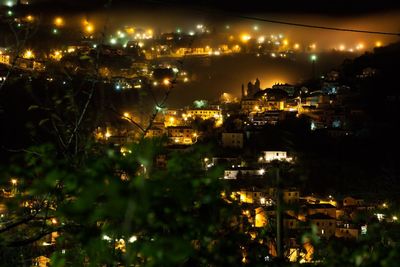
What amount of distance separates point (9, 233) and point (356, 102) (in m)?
27.7

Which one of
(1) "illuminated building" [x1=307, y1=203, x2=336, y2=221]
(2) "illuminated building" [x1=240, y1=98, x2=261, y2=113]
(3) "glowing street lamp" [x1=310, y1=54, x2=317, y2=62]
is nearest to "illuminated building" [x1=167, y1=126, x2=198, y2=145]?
(2) "illuminated building" [x1=240, y1=98, x2=261, y2=113]

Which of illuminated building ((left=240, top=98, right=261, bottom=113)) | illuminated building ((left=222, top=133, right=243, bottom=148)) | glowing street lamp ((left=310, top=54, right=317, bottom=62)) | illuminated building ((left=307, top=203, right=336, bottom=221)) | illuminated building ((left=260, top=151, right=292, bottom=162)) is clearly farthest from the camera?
glowing street lamp ((left=310, top=54, right=317, bottom=62))

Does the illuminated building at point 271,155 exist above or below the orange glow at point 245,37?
below

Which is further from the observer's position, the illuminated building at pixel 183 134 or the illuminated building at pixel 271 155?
the illuminated building at pixel 183 134

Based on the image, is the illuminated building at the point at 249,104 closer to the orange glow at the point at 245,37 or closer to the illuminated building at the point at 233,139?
the illuminated building at the point at 233,139

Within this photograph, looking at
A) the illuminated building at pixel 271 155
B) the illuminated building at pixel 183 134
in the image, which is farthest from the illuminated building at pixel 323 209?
the illuminated building at pixel 183 134

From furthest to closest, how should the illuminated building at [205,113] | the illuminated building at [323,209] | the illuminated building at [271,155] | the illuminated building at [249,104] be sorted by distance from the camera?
the illuminated building at [249,104] < the illuminated building at [205,113] < the illuminated building at [271,155] < the illuminated building at [323,209]

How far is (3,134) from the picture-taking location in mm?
12664

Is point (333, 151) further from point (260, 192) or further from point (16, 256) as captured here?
point (16, 256)

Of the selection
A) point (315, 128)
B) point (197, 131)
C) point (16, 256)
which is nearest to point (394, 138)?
point (315, 128)

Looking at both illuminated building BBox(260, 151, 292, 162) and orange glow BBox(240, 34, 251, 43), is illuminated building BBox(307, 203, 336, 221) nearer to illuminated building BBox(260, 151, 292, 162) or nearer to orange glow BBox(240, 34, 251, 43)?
illuminated building BBox(260, 151, 292, 162)

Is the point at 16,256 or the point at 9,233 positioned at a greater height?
the point at 9,233

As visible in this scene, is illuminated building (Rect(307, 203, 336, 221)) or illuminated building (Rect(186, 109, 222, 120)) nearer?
illuminated building (Rect(307, 203, 336, 221))

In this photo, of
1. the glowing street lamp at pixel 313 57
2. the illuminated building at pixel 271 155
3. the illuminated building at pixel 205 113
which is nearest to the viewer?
the illuminated building at pixel 271 155
